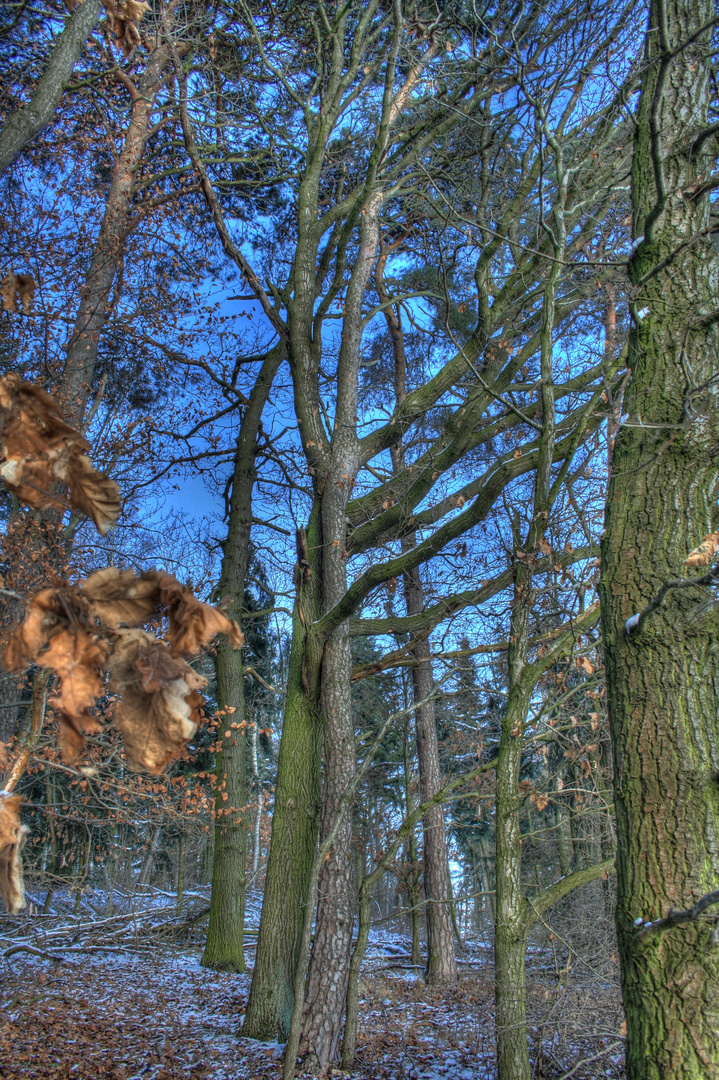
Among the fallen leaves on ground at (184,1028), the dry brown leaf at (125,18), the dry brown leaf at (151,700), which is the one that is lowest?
the fallen leaves on ground at (184,1028)

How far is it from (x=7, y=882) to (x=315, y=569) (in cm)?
589

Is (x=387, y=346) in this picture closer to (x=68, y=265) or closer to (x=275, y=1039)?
(x=68, y=265)

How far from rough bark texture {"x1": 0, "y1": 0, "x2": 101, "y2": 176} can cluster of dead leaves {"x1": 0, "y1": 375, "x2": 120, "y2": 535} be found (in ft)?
20.2

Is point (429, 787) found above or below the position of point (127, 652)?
below

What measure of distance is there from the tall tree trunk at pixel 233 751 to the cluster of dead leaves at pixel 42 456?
685 centimetres

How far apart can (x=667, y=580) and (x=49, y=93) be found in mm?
7199

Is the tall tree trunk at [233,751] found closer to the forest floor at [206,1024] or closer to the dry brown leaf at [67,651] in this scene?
the forest floor at [206,1024]

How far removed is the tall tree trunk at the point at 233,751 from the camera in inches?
337

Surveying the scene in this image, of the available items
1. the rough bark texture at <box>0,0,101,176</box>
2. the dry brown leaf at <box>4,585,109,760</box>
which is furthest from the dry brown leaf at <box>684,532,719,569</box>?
the rough bark texture at <box>0,0,101,176</box>

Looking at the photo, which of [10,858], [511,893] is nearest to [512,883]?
[511,893]

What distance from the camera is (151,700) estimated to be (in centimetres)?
97

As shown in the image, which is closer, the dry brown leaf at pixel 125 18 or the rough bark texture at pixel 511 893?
the dry brown leaf at pixel 125 18

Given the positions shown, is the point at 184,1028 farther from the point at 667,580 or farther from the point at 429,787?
the point at 667,580

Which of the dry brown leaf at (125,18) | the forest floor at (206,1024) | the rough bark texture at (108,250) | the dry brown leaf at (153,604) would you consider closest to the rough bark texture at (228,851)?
the forest floor at (206,1024)
